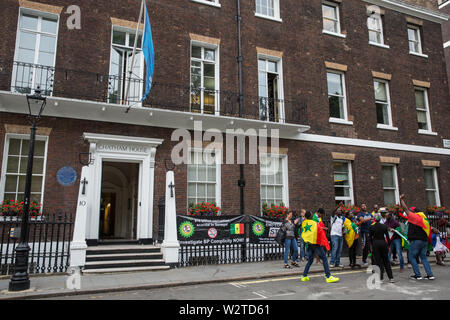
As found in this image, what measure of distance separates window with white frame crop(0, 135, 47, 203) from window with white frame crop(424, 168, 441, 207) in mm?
16794

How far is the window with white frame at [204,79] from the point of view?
42.2 feet

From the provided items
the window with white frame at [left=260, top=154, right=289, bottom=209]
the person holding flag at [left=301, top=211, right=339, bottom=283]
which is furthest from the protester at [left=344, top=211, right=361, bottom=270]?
the window with white frame at [left=260, top=154, right=289, bottom=209]

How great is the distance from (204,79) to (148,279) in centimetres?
813

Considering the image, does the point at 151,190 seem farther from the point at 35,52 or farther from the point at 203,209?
the point at 35,52

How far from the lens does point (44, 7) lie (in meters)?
11.2

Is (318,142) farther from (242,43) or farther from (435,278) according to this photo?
(435,278)

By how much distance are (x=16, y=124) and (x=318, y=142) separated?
36.6 ft

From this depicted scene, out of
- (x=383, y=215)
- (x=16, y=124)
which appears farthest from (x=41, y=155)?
(x=383, y=215)

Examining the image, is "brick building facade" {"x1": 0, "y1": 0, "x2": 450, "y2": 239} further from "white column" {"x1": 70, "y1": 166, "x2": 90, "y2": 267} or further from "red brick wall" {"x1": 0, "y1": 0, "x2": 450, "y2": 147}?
"white column" {"x1": 70, "y1": 166, "x2": 90, "y2": 267}

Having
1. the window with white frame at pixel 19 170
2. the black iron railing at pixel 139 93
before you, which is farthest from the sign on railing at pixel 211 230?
the window with white frame at pixel 19 170

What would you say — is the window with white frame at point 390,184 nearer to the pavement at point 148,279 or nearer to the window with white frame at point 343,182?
the window with white frame at point 343,182

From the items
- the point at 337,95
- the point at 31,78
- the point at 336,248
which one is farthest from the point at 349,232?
the point at 31,78

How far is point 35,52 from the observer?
11.1 m

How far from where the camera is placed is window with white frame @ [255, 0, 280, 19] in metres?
15.0
